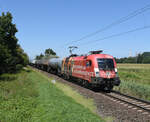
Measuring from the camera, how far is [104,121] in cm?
682

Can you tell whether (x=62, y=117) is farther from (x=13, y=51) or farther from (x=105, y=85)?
(x=13, y=51)

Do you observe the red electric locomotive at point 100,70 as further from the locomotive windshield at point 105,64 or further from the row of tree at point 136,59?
the row of tree at point 136,59

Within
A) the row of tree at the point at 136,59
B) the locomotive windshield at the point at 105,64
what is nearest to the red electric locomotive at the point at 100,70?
the locomotive windshield at the point at 105,64

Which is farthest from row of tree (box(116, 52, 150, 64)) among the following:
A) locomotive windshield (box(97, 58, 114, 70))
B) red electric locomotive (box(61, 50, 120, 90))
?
locomotive windshield (box(97, 58, 114, 70))

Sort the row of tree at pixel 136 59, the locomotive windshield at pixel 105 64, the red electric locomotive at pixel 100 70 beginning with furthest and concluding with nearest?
the row of tree at pixel 136 59, the locomotive windshield at pixel 105 64, the red electric locomotive at pixel 100 70

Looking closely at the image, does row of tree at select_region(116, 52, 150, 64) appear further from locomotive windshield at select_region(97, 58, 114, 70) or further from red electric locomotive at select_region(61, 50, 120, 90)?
locomotive windshield at select_region(97, 58, 114, 70)

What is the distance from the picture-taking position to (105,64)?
45.4 ft

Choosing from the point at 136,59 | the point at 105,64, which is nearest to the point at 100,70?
the point at 105,64

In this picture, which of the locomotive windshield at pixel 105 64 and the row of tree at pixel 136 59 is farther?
the row of tree at pixel 136 59

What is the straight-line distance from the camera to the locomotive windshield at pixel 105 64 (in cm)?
1369

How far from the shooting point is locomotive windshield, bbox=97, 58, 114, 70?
44.9 ft

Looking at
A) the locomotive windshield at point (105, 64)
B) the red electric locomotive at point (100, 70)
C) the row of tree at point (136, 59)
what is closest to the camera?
the red electric locomotive at point (100, 70)

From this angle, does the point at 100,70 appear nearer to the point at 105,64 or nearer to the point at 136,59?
the point at 105,64

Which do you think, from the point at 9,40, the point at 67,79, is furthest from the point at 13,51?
the point at 67,79
